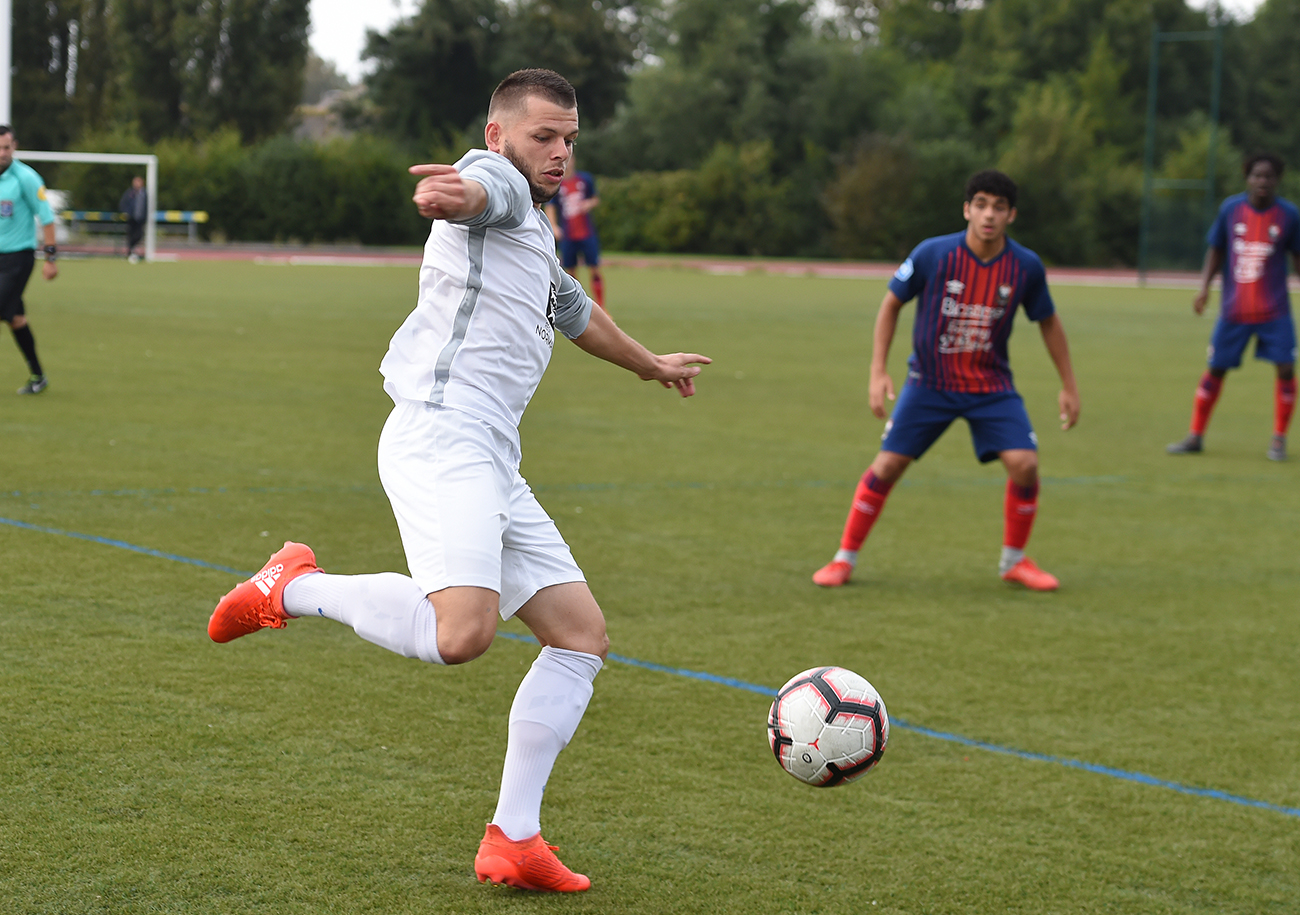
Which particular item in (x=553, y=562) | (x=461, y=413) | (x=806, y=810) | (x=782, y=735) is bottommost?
(x=806, y=810)

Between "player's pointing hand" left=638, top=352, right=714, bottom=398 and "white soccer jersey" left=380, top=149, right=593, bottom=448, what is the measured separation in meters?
0.58

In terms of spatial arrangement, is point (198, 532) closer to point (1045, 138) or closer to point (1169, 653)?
point (1169, 653)

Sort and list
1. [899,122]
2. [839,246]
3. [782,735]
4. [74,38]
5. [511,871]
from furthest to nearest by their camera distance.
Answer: [74,38] < [899,122] < [839,246] < [782,735] < [511,871]

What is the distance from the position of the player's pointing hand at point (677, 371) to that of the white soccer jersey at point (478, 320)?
581 millimetres

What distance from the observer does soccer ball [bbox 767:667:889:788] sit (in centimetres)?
Answer: 363

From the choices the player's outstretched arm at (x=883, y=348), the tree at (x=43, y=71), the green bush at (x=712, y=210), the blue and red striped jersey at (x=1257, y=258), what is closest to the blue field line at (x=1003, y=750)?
the player's outstretched arm at (x=883, y=348)

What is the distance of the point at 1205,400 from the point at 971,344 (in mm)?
5376

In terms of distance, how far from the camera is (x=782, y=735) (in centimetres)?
371

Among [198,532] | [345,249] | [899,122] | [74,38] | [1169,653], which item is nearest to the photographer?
[1169,653]

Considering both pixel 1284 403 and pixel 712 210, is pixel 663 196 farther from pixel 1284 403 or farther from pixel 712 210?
pixel 1284 403

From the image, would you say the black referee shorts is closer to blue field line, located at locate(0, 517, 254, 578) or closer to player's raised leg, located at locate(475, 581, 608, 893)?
blue field line, located at locate(0, 517, 254, 578)

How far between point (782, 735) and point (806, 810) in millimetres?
385

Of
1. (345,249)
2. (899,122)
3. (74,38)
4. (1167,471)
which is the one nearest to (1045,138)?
(899,122)

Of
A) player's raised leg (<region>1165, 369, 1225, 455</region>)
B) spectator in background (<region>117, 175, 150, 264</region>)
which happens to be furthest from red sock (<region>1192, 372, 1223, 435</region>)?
→ spectator in background (<region>117, 175, 150, 264</region>)
